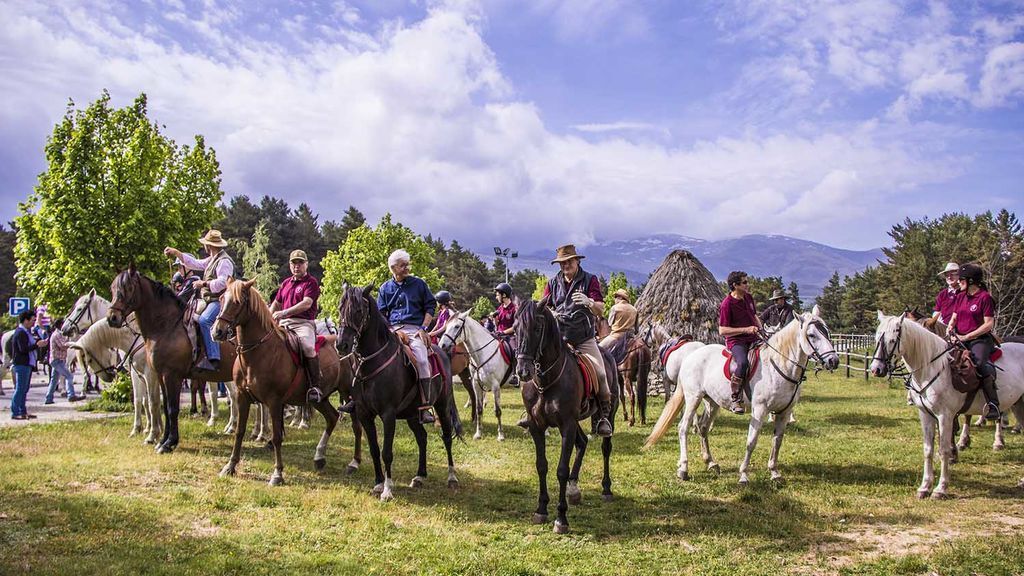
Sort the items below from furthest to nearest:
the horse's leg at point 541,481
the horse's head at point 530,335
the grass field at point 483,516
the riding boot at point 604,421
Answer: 1. the riding boot at point 604,421
2. the horse's leg at point 541,481
3. the horse's head at point 530,335
4. the grass field at point 483,516

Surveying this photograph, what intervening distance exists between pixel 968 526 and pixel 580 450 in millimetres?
4409

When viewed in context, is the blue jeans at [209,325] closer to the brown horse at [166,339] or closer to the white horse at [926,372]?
the brown horse at [166,339]

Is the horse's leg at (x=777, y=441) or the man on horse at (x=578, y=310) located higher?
the man on horse at (x=578, y=310)

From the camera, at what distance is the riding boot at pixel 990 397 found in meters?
8.90

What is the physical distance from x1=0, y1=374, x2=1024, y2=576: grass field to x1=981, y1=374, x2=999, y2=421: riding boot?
3.47 ft

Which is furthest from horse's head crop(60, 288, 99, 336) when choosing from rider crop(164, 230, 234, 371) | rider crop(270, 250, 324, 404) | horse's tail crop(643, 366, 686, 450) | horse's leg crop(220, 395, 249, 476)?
horse's tail crop(643, 366, 686, 450)

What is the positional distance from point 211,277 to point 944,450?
1083 centimetres

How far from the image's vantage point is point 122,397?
51.4 feet

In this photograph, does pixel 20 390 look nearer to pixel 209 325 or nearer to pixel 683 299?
pixel 209 325

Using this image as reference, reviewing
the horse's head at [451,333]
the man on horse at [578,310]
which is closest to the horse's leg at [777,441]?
the man on horse at [578,310]

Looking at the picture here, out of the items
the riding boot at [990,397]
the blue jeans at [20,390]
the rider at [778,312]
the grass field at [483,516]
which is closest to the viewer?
the grass field at [483,516]

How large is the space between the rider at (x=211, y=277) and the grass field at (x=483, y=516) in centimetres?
158

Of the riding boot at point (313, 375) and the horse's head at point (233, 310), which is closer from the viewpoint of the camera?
the horse's head at point (233, 310)

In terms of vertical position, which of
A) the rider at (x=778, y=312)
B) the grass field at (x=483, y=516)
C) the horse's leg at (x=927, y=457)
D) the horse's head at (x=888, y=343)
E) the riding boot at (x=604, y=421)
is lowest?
the grass field at (x=483, y=516)
